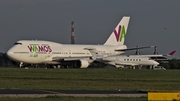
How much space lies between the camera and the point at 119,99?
25812mm

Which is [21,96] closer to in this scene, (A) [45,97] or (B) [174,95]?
(A) [45,97]

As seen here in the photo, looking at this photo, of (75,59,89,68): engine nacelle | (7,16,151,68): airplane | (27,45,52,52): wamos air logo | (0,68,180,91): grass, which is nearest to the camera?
(0,68,180,91): grass

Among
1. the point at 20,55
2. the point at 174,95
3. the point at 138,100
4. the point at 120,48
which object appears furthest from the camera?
the point at 120,48

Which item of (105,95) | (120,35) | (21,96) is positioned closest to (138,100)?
(105,95)

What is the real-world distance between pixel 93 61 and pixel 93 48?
9.98 ft

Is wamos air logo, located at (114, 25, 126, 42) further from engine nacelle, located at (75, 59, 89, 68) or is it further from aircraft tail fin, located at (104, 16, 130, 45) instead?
engine nacelle, located at (75, 59, 89, 68)

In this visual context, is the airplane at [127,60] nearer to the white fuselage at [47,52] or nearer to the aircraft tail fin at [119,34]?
the white fuselage at [47,52]

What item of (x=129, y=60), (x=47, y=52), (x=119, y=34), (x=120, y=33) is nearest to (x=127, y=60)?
(x=129, y=60)

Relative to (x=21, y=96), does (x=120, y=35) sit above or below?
above

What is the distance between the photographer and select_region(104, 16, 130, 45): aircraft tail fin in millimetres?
93875

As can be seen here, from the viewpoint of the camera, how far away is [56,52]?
84188mm

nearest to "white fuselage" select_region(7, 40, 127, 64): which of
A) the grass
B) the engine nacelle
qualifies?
the engine nacelle

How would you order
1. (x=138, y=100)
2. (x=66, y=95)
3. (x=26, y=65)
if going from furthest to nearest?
1. (x=26, y=65)
2. (x=66, y=95)
3. (x=138, y=100)

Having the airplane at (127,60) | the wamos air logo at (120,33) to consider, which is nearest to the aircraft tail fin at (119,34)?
the wamos air logo at (120,33)
